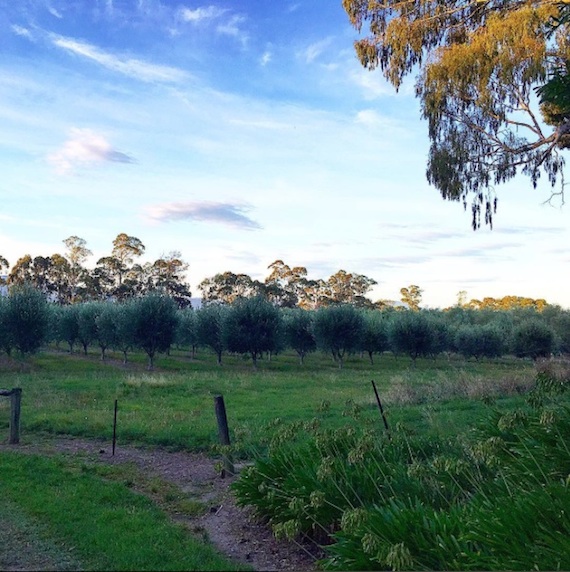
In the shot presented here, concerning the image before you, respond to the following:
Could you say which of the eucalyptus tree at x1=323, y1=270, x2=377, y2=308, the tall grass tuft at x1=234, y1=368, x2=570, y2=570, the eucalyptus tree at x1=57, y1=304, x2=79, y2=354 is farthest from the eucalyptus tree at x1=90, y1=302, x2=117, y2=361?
the eucalyptus tree at x1=323, y1=270, x2=377, y2=308

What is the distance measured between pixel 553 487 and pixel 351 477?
2.19m

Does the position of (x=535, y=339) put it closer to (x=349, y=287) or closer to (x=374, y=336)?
(x=374, y=336)

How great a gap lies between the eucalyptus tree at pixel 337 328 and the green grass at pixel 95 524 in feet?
136

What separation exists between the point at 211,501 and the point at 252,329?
38110 millimetres

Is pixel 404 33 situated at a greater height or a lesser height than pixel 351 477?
greater

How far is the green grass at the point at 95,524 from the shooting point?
198 inches

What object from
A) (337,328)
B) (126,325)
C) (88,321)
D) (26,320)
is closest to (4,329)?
(26,320)

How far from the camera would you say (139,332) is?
139 ft

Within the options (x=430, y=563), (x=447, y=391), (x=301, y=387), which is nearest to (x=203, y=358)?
(x=301, y=387)

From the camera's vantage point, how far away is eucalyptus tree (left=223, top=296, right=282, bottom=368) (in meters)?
45.4

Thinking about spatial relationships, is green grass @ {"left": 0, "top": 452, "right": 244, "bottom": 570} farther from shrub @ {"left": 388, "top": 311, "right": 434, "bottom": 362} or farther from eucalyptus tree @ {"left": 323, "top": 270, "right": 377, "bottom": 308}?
eucalyptus tree @ {"left": 323, "top": 270, "right": 377, "bottom": 308}

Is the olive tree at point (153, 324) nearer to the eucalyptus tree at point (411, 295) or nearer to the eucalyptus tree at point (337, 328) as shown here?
the eucalyptus tree at point (337, 328)

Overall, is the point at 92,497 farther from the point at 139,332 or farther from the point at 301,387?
the point at 139,332

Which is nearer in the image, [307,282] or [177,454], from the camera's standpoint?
[177,454]
